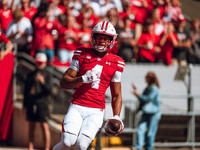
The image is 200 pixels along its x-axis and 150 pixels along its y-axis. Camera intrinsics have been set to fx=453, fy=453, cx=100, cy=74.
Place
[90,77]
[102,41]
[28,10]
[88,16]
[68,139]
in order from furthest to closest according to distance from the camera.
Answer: [88,16], [28,10], [102,41], [68,139], [90,77]

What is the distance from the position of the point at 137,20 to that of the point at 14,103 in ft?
15.1

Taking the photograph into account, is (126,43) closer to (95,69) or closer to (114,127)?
(95,69)

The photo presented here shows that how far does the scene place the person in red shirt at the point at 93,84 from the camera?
20.3ft

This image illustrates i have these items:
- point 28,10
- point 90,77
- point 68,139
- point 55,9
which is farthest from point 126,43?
point 90,77

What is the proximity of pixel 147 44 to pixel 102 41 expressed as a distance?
678cm

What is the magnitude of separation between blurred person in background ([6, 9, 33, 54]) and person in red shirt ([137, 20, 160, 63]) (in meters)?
3.19

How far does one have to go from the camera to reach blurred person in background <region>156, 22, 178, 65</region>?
13297mm

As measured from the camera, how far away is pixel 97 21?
41.6ft

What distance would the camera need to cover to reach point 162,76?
13.1m

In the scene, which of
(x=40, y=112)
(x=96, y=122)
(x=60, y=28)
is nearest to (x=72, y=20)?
(x=60, y=28)

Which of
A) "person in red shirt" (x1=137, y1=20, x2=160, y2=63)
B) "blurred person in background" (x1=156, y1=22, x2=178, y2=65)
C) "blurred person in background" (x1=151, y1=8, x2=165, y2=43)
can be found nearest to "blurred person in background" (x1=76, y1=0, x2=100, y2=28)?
"person in red shirt" (x1=137, y1=20, x2=160, y2=63)

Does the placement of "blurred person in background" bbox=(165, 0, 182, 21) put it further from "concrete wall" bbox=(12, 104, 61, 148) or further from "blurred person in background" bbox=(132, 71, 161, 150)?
"concrete wall" bbox=(12, 104, 61, 148)

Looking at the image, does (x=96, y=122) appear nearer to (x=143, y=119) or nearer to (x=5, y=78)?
(x=143, y=119)

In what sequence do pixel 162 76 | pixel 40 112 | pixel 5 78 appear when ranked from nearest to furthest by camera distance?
pixel 40 112 → pixel 5 78 → pixel 162 76
